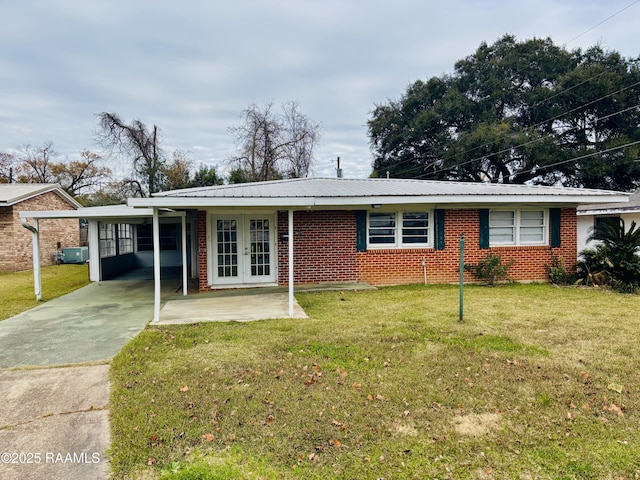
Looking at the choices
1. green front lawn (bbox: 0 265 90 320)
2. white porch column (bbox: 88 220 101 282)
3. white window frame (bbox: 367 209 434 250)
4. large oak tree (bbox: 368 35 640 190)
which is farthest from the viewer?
large oak tree (bbox: 368 35 640 190)

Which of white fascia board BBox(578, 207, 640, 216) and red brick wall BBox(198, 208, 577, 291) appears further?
white fascia board BBox(578, 207, 640, 216)

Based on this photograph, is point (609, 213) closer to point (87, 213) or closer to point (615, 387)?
point (615, 387)

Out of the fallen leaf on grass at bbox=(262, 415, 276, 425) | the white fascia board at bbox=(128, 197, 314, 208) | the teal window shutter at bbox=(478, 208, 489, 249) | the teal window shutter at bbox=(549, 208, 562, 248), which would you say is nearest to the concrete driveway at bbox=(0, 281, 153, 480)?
the fallen leaf on grass at bbox=(262, 415, 276, 425)

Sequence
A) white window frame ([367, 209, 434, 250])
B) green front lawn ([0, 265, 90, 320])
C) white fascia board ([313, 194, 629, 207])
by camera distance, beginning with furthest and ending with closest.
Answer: white window frame ([367, 209, 434, 250]) < white fascia board ([313, 194, 629, 207]) < green front lawn ([0, 265, 90, 320])

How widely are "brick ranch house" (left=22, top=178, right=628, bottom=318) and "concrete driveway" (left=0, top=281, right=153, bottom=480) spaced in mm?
2696

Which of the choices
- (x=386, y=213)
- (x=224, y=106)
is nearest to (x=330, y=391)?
Answer: (x=386, y=213)

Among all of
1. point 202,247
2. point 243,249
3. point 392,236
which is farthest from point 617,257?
point 202,247

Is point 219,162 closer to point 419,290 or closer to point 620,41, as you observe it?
point 419,290

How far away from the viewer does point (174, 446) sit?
119 inches

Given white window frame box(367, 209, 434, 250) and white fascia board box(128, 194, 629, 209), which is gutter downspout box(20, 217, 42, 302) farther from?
white window frame box(367, 209, 434, 250)

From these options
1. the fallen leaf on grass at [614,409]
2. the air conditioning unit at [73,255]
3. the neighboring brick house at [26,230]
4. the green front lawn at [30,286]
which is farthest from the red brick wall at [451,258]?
the air conditioning unit at [73,255]

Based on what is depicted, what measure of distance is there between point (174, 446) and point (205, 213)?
7.20 meters

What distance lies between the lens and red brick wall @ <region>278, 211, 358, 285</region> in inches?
406

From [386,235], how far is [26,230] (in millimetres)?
15888
